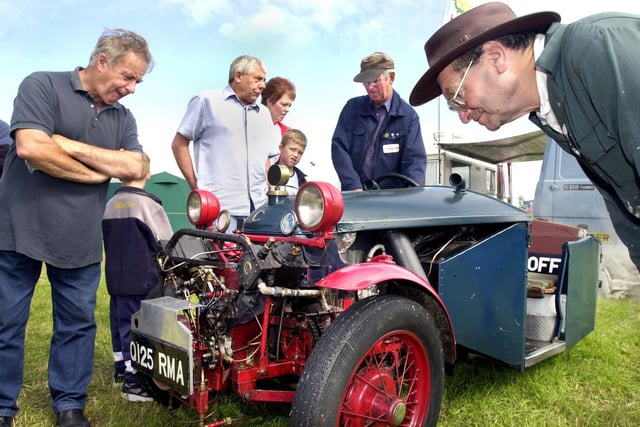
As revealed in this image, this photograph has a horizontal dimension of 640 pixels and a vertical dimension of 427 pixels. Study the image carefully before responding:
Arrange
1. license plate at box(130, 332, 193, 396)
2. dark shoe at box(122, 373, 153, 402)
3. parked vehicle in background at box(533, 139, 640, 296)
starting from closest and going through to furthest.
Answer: license plate at box(130, 332, 193, 396) < dark shoe at box(122, 373, 153, 402) < parked vehicle in background at box(533, 139, 640, 296)

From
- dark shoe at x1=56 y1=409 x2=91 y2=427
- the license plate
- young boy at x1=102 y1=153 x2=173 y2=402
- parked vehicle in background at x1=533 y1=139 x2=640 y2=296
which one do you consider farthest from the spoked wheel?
parked vehicle in background at x1=533 y1=139 x2=640 y2=296

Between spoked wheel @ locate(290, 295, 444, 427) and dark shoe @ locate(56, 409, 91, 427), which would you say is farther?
dark shoe @ locate(56, 409, 91, 427)

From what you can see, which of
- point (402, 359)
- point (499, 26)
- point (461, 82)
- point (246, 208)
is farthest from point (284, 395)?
point (246, 208)

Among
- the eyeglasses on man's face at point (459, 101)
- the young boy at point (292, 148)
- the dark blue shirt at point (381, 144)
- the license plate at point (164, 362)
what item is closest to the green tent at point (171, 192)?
the young boy at point (292, 148)

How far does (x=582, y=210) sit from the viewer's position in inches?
244

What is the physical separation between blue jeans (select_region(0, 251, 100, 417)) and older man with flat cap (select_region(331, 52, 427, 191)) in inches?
83.5

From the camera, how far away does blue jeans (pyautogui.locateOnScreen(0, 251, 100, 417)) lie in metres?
2.55

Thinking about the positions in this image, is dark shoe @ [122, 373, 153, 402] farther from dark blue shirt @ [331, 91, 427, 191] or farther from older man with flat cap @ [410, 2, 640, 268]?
older man with flat cap @ [410, 2, 640, 268]

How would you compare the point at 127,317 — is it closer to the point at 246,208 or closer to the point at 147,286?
the point at 147,286

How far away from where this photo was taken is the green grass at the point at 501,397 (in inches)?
106

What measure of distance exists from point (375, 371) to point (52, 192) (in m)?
1.82

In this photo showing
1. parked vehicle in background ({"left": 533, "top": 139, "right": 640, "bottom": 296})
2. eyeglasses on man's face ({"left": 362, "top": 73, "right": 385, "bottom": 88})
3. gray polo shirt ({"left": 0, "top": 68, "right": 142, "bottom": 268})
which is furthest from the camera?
parked vehicle in background ({"left": 533, "top": 139, "right": 640, "bottom": 296})

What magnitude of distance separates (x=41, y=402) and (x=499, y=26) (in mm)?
3167

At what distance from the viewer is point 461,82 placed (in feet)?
5.92
